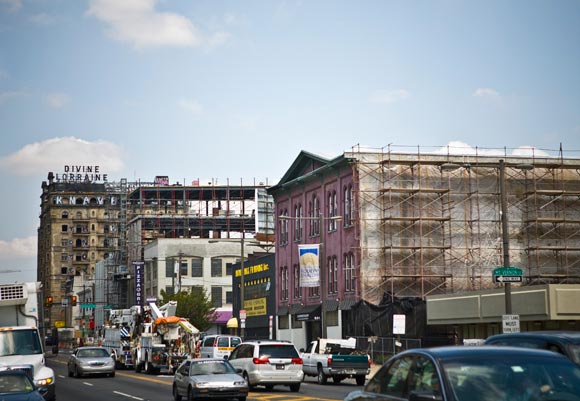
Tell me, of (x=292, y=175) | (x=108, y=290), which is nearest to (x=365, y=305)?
(x=292, y=175)

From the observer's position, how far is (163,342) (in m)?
52.2

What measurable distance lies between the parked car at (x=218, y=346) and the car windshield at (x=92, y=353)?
513cm

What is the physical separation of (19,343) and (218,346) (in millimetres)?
21123

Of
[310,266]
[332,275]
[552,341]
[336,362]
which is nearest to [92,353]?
[310,266]

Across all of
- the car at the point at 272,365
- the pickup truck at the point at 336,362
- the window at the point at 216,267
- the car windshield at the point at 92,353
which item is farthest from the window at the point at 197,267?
the car at the point at 272,365

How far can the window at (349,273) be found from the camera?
200ft

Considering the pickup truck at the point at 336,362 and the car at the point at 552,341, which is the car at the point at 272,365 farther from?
the car at the point at 552,341

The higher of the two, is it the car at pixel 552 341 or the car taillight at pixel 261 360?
the car at pixel 552 341

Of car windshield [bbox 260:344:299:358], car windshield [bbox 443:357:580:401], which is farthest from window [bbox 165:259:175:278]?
car windshield [bbox 443:357:580:401]

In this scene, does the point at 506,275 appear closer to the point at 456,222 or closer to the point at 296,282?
the point at 456,222

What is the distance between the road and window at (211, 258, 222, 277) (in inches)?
2530

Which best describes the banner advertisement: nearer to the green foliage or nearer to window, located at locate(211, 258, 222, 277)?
the green foliage

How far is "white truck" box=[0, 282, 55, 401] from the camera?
26.3 m

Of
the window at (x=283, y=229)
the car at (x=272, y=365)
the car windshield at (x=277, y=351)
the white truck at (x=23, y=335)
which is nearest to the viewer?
the white truck at (x=23, y=335)
